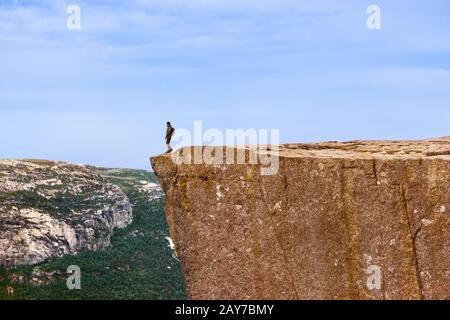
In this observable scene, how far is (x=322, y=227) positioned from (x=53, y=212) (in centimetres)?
10259

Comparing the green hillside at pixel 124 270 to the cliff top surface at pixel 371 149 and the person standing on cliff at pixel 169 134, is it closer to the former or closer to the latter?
the cliff top surface at pixel 371 149

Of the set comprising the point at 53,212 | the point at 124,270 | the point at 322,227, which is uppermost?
the point at 322,227

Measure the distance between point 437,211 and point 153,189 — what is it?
118 meters

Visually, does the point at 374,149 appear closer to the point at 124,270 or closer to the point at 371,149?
the point at 371,149

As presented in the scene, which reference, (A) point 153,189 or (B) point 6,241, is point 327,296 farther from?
(A) point 153,189

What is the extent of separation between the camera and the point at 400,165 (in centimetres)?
1894

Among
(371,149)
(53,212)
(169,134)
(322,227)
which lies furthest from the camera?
(53,212)

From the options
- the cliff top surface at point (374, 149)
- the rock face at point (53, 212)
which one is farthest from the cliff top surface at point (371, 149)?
the rock face at point (53, 212)

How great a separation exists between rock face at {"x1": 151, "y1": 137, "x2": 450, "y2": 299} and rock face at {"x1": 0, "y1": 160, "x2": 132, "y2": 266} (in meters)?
94.5

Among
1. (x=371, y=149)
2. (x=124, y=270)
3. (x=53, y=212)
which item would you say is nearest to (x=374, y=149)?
(x=371, y=149)

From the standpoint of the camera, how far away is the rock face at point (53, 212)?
4483 inches

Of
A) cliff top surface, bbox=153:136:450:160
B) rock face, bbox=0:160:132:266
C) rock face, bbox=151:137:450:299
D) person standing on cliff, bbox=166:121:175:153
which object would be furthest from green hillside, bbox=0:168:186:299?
rock face, bbox=151:137:450:299

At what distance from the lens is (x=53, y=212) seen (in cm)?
11775

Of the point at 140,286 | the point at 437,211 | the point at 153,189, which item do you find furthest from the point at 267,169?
the point at 153,189
